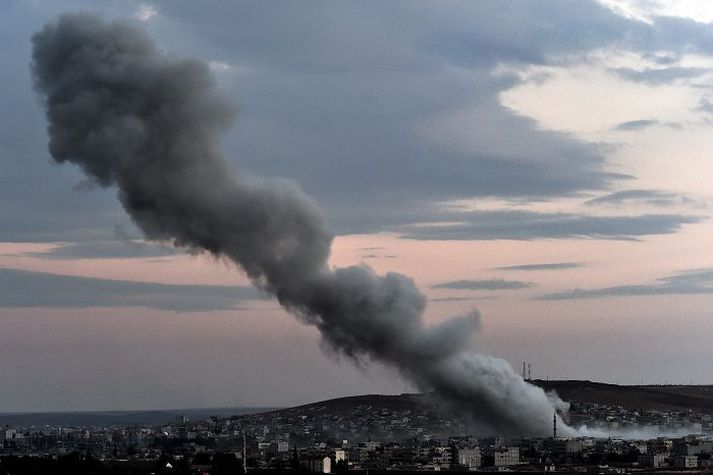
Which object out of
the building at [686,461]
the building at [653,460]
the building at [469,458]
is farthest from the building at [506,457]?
the building at [686,461]

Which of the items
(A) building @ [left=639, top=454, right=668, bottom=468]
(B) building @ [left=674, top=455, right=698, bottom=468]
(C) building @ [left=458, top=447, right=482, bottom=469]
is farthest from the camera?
(C) building @ [left=458, top=447, right=482, bottom=469]

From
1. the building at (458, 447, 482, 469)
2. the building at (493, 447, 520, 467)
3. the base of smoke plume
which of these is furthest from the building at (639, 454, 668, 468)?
the base of smoke plume

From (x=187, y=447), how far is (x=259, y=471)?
58.7 meters

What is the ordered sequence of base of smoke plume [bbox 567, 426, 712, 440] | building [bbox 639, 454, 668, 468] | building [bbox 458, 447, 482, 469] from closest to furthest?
building [bbox 639, 454, 668, 468], building [bbox 458, 447, 482, 469], base of smoke plume [bbox 567, 426, 712, 440]

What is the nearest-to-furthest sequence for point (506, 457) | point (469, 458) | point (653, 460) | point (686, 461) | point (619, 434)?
point (506, 457)
point (686, 461)
point (469, 458)
point (653, 460)
point (619, 434)

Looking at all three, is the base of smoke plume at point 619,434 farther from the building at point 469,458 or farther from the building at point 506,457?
the building at point 469,458

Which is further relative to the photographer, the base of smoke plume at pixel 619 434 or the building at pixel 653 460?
the base of smoke plume at pixel 619 434

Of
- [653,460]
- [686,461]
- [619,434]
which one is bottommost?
[686,461]

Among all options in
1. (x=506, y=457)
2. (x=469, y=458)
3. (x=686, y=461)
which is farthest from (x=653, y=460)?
(x=469, y=458)

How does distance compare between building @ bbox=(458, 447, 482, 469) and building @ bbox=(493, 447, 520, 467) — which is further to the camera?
building @ bbox=(458, 447, 482, 469)

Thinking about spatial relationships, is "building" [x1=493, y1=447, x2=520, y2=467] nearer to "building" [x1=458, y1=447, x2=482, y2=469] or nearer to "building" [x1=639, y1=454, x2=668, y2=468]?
"building" [x1=458, y1=447, x2=482, y2=469]

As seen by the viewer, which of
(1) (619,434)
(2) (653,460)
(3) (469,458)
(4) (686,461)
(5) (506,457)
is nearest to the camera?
(5) (506,457)

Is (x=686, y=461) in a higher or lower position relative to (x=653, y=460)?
lower

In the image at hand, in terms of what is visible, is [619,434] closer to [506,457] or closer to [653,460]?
[653,460]
